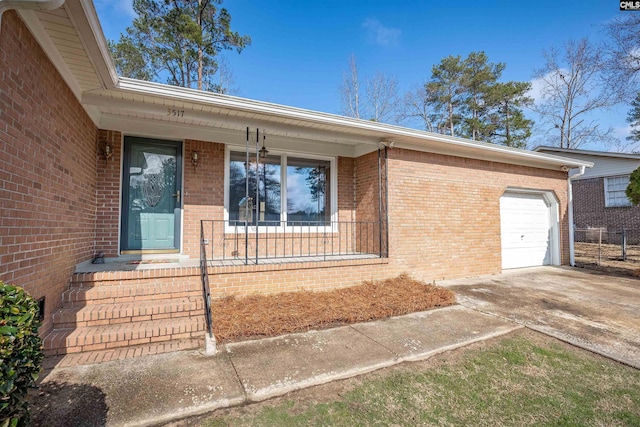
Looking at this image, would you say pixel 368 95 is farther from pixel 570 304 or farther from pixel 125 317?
pixel 125 317

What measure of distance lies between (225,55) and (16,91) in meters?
12.5

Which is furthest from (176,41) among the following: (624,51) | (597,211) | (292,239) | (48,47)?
(597,211)

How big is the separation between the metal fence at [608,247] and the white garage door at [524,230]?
2.56 m

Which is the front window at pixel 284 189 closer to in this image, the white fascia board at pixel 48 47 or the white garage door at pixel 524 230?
the white fascia board at pixel 48 47

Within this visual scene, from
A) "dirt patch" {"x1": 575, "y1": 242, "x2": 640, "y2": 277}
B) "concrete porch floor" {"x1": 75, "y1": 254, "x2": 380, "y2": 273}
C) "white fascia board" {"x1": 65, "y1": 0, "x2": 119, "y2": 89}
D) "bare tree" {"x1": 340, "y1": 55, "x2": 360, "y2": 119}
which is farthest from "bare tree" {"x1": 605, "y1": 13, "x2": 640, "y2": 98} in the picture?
"white fascia board" {"x1": 65, "y1": 0, "x2": 119, "y2": 89}

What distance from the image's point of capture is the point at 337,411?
7.25 ft

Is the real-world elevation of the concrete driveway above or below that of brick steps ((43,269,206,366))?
below

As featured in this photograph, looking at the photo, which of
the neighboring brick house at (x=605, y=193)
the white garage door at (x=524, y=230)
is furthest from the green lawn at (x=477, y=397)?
the neighboring brick house at (x=605, y=193)

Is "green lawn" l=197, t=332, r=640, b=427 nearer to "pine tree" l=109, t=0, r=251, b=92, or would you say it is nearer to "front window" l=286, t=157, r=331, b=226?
"front window" l=286, t=157, r=331, b=226

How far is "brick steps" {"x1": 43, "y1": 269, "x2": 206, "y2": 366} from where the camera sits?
297 centimetres

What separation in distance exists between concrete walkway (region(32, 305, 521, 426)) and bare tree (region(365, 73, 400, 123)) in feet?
53.2

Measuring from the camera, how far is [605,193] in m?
13.6

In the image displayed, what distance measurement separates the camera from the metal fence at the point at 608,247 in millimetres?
9750

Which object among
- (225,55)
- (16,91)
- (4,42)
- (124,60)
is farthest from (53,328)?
(225,55)
